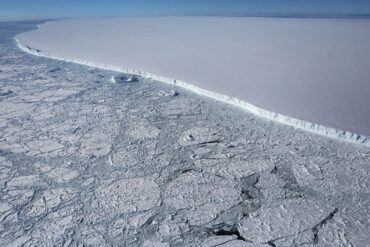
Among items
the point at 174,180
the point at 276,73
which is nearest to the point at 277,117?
the point at 174,180

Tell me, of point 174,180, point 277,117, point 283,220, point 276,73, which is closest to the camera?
point 283,220

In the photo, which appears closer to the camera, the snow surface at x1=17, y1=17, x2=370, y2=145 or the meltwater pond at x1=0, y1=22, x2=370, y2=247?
the meltwater pond at x1=0, y1=22, x2=370, y2=247

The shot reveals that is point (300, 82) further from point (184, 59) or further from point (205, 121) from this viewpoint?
point (184, 59)

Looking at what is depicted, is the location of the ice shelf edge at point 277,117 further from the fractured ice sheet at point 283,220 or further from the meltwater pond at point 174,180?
the fractured ice sheet at point 283,220

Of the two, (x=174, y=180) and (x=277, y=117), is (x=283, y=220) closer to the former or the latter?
(x=174, y=180)

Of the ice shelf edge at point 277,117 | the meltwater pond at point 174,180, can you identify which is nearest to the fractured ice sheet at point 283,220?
the meltwater pond at point 174,180

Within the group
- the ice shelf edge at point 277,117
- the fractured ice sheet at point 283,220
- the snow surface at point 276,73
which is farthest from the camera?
the snow surface at point 276,73

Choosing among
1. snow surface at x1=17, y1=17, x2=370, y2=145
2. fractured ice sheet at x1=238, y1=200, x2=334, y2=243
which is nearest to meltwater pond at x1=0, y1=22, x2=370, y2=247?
fractured ice sheet at x1=238, y1=200, x2=334, y2=243

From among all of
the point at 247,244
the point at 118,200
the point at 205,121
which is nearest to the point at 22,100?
the point at 205,121

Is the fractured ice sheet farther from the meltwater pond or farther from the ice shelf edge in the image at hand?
the ice shelf edge
